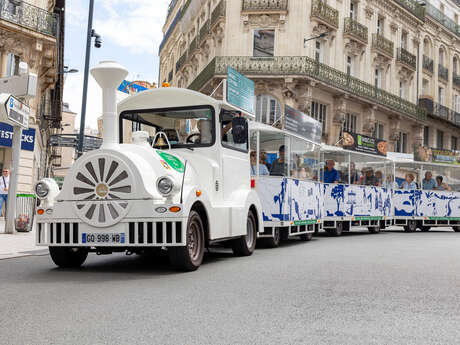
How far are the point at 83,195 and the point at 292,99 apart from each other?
2401cm

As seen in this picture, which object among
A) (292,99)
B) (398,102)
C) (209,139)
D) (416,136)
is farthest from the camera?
(416,136)

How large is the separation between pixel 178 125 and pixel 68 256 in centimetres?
257

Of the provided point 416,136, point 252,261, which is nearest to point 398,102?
point 416,136

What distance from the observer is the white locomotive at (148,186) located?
7465mm

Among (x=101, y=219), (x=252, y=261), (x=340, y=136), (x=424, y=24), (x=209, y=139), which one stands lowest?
(x=252, y=261)

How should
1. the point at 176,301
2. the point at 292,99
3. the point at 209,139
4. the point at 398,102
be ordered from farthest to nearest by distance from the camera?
the point at 398,102
the point at 292,99
the point at 209,139
the point at 176,301

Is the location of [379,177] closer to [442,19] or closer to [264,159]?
[264,159]

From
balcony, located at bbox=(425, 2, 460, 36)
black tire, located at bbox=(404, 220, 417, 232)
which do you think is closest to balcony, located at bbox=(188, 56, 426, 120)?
black tire, located at bbox=(404, 220, 417, 232)

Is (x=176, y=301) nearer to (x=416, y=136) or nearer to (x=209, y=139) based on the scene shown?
(x=209, y=139)

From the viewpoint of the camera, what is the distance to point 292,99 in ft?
101

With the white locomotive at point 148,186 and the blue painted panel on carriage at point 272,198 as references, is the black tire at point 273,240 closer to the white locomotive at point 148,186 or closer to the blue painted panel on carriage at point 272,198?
the blue painted panel on carriage at point 272,198

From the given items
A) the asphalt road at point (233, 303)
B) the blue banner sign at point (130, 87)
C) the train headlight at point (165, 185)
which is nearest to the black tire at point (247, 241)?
the asphalt road at point (233, 303)

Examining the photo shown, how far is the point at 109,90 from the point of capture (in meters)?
7.99

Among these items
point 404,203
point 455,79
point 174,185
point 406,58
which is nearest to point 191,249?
point 174,185
